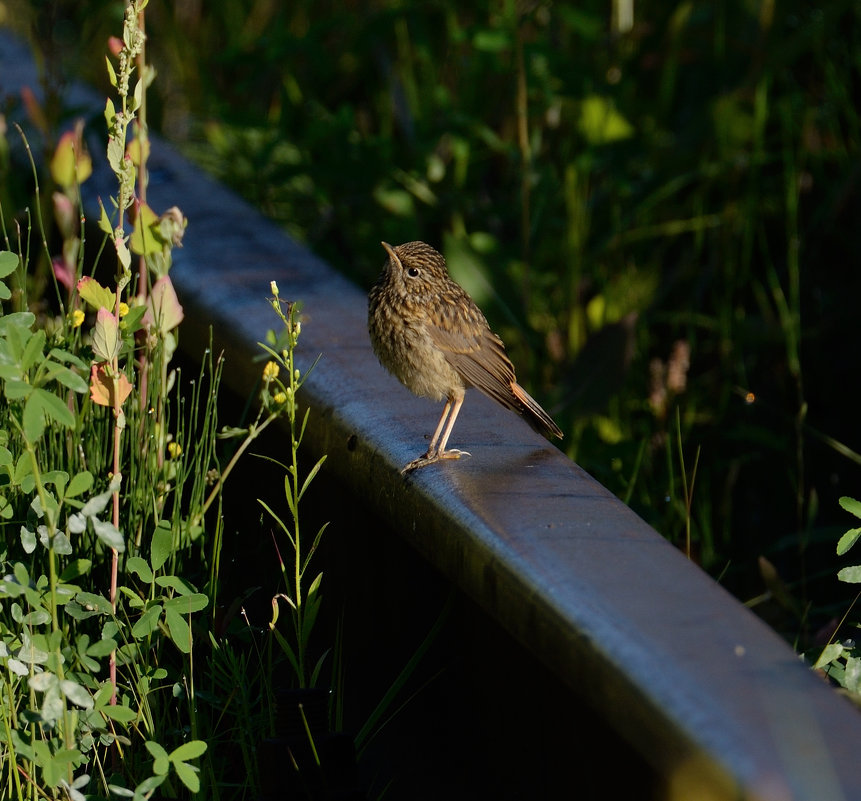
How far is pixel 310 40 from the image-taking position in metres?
4.73

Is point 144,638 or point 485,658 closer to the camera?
point 485,658

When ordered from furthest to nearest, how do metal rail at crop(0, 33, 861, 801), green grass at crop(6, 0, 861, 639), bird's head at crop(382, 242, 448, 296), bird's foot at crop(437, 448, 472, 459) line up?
green grass at crop(6, 0, 861, 639) → bird's head at crop(382, 242, 448, 296) → bird's foot at crop(437, 448, 472, 459) → metal rail at crop(0, 33, 861, 801)

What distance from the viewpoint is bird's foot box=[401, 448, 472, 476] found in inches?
97.1

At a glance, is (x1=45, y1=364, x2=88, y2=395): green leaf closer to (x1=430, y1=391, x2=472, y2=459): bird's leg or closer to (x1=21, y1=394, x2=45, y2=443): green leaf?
(x1=21, y1=394, x2=45, y2=443): green leaf

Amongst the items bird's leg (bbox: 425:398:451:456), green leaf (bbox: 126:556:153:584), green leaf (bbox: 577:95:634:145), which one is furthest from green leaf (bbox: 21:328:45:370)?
green leaf (bbox: 577:95:634:145)

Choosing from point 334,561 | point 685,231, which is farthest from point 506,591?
point 685,231

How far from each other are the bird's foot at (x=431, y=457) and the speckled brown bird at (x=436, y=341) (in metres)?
0.07

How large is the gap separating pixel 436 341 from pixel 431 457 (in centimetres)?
59

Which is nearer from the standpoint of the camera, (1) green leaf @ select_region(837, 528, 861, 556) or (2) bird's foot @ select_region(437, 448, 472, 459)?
(1) green leaf @ select_region(837, 528, 861, 556)

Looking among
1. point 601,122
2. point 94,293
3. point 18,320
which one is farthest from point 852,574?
point 601,122

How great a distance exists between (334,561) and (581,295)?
2624mm

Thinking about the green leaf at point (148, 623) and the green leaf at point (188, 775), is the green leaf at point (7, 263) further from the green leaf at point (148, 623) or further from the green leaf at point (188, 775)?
the green leaf at point (188, 775)

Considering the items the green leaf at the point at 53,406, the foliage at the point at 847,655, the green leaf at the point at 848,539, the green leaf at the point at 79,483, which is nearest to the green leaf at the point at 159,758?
A: the green leaf at the point at 79,483

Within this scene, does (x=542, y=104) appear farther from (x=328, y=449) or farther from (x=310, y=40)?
(x=328, y=449)
